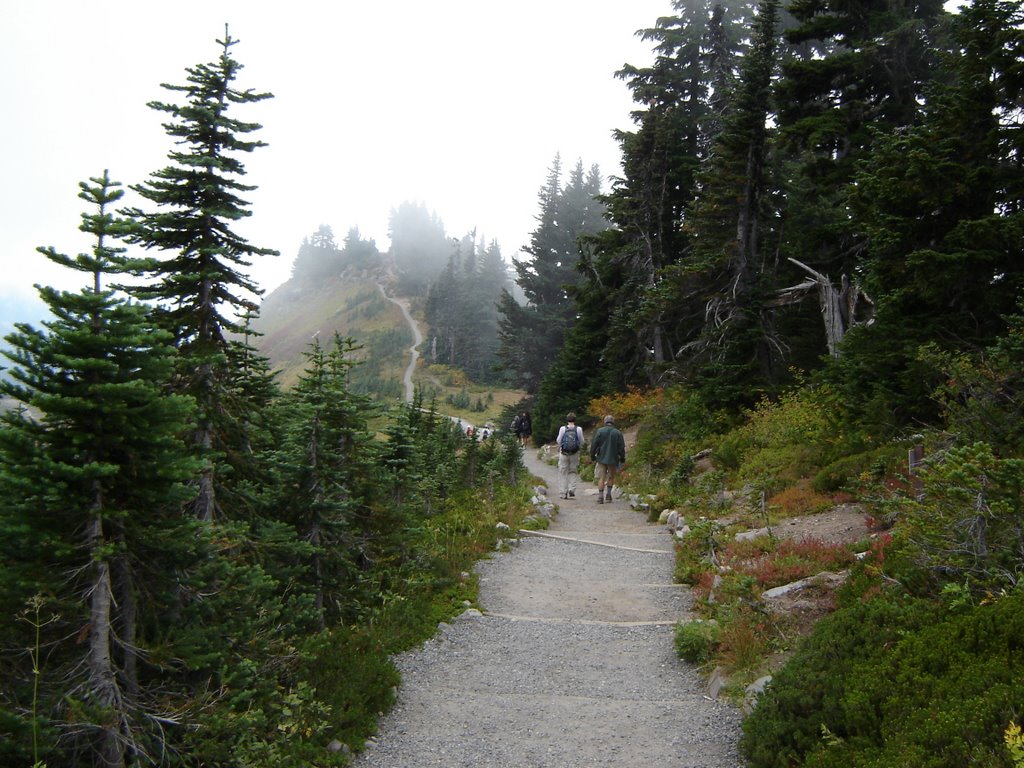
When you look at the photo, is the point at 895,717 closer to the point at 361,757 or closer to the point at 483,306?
the point at 361,757

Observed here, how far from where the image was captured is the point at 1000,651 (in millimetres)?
3854

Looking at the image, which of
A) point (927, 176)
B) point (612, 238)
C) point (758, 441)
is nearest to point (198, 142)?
point (927, 176)

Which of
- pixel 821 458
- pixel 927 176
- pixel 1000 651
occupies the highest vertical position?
pixel 927 176

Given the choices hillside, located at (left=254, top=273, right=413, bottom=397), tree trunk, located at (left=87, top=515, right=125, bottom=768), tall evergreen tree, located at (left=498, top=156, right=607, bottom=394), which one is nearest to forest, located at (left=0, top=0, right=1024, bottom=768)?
tree trunk, located at (left=87, top=515, right=125, bottom=768)

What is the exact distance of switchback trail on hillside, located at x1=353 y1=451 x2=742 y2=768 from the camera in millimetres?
5066

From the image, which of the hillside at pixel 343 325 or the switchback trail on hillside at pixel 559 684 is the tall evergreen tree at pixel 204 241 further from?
the hillside at pixel 343 325

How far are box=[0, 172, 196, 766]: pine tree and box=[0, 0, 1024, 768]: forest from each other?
0.07ft

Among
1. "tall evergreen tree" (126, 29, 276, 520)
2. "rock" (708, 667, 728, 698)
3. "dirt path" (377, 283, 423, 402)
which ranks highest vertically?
"dirt path" (377, 283, 423, 402)

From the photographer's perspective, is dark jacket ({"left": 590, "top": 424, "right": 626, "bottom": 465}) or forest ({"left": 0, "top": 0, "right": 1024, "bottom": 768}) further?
dark jacket ({"left": 590, "top": 424, "right": 626, "bottom": 465})

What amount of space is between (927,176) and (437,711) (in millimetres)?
10830

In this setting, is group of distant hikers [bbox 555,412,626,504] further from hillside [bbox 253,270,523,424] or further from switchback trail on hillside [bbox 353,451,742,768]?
hillside [bbox 253,270,523,424]

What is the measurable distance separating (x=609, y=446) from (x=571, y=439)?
1096 mm

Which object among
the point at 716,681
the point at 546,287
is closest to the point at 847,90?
the point at 716,681

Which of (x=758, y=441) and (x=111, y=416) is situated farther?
(x=758, y=441)
